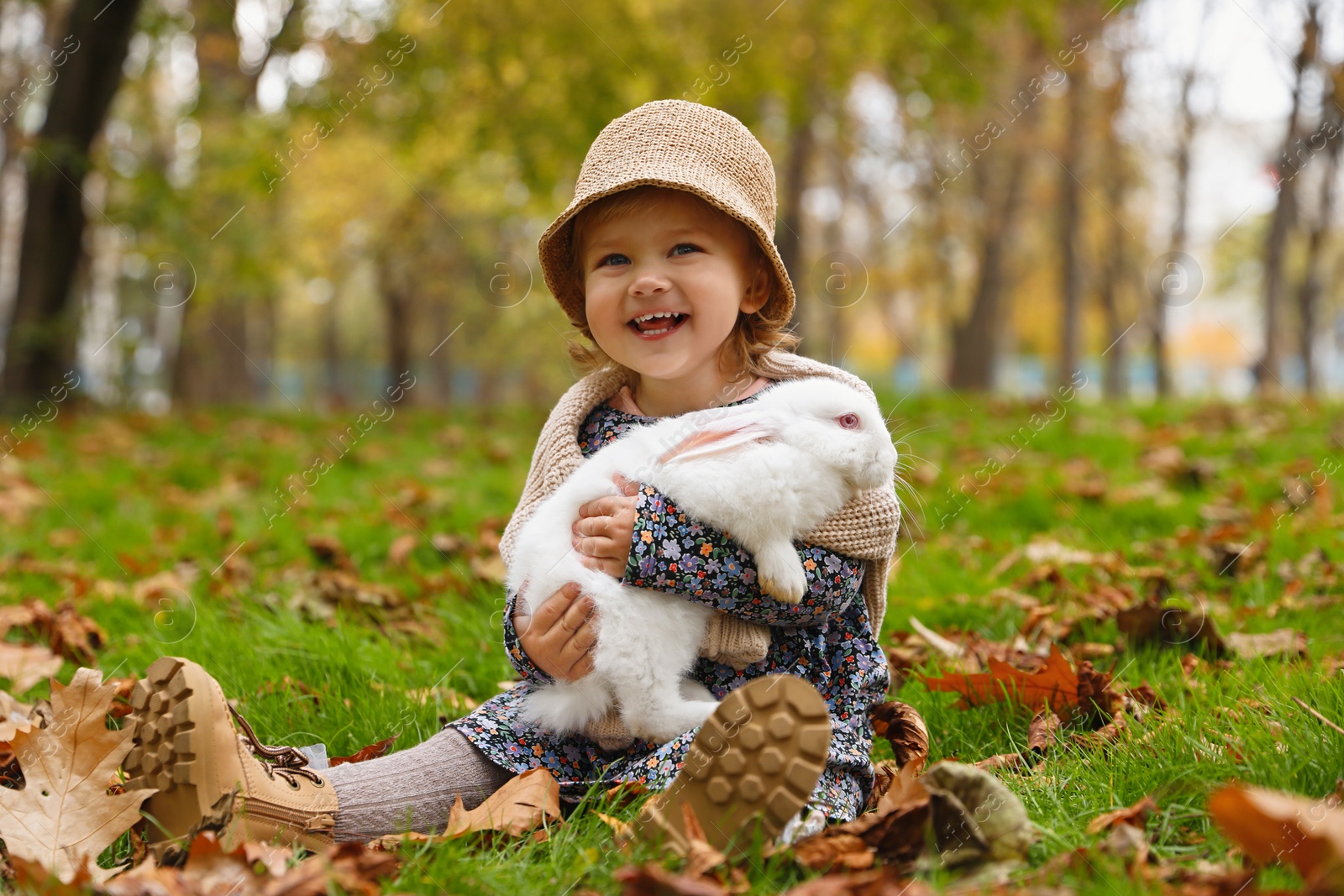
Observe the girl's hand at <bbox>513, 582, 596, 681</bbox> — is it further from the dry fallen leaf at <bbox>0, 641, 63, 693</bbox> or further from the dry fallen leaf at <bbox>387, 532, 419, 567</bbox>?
the dry fallen leaf at <bbox>387, 532, 419, 567</bbox>

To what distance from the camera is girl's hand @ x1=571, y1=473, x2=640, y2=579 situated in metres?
2.06

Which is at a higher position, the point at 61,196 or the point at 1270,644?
the point at 61,196

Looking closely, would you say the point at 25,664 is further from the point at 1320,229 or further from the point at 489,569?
the point at 1320,229

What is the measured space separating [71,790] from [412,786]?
64 centimetres

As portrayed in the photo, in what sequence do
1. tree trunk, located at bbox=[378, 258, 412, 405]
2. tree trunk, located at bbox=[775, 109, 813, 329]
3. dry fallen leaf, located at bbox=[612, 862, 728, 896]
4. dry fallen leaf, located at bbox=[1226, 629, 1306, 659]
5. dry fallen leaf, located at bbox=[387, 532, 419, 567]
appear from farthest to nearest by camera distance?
1. tree trunk, located at bbox=[378, 258, 412, 405]
2. tree trunk, located at bbox=[775, 109, 813, 329]
3. dry fallen leaf, located at bbox=[387, 532, 419, 567]
4. dry fallen leaf, located at bbox=[1226, 629, 1306, 659]
5. dry fallen leaf, located at bbox=[612, 862, 728, 896]

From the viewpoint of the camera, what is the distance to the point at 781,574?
197cm

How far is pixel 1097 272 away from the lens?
2644cm

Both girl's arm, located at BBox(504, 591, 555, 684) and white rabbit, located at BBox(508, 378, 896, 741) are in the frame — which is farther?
girl's arm, located at BBox(504, 591, 555, 684)

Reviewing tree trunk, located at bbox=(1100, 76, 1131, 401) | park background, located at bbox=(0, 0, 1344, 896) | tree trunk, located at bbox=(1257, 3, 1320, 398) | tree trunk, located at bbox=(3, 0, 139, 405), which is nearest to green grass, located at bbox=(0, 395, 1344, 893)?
park background, located at bbox=(0, 0, 1344, 896)

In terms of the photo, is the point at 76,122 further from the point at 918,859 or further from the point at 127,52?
the point at 918,859

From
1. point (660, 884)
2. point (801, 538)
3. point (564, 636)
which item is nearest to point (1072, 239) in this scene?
point (801, 538)

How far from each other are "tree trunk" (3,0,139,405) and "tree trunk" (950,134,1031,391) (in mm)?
12693

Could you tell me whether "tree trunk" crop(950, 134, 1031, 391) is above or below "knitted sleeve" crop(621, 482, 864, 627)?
above

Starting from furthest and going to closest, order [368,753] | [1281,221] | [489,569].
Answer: [1281,221], [489,569], [368,753]
